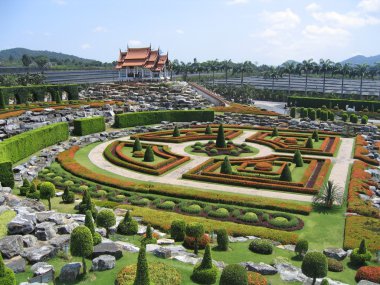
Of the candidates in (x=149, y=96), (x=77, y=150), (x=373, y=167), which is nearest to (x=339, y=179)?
(x=373, y=167)

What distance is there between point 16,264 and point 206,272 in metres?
8.12

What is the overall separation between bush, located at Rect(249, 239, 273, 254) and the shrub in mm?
4547

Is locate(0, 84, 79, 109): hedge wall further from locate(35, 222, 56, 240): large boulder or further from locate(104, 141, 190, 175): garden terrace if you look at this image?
locate(35, 222, 56, 240): large boulder

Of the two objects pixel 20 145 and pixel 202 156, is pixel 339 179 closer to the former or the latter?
pixel 202 156

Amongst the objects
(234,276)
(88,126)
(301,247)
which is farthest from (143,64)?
(234,276)

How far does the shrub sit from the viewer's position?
58.4ft

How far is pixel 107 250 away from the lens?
18.0m

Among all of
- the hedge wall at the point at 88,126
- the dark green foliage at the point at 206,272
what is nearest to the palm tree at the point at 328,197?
the dark green foliage at the point at 206,272

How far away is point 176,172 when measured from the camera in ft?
125

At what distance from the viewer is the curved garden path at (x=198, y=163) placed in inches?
1280

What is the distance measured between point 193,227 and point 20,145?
26.5m

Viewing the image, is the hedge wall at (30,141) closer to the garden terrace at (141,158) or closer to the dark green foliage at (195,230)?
the garden terrace at (141,158)

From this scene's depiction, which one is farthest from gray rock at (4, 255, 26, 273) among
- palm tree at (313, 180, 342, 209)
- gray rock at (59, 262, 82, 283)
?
palm tree at (313, 180, 342, 209)

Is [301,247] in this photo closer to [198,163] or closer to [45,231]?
[45,231]
